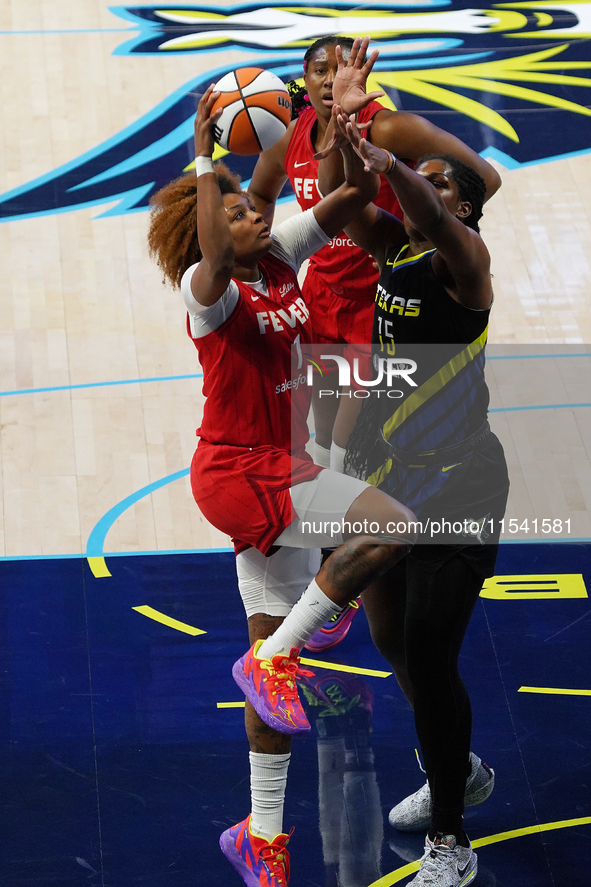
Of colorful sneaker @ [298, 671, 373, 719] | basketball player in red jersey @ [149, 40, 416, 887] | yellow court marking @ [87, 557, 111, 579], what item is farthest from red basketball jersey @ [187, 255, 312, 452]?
yellow court marking @ [87, 557, 111, 579]

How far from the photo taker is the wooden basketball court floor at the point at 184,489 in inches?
171

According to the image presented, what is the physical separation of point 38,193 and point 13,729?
14.4ft

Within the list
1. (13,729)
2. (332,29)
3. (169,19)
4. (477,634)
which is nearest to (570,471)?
(477,634)

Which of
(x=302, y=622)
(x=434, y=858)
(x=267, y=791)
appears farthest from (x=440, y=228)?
(x=434, y=858)

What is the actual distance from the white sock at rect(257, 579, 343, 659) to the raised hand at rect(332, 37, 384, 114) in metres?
1.50

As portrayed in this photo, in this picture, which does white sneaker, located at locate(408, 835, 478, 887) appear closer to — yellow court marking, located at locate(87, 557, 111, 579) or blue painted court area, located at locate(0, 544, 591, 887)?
blue painted court area, located at locate(0, 544, 591, 887)

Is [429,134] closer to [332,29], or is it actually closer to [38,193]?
[38,193]

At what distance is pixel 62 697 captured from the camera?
4.86m

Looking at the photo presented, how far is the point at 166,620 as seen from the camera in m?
5.28

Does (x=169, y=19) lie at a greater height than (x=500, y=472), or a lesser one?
lesser

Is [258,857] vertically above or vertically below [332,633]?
above

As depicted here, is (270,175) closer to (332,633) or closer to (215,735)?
(332,633)

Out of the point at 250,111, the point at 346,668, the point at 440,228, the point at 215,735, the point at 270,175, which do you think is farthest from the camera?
the point at 270,175

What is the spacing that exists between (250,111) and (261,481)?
130cm
